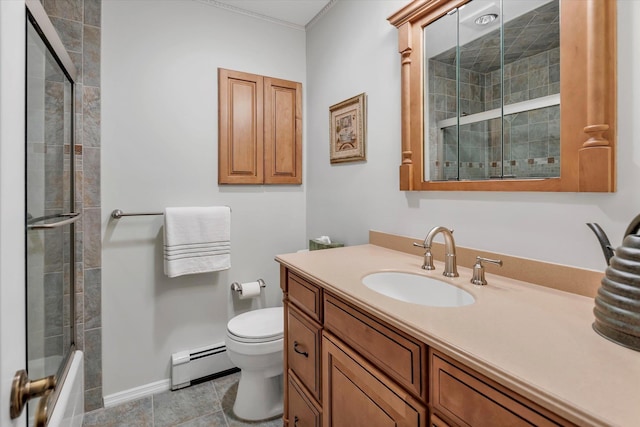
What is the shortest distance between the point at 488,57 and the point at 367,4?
877mm

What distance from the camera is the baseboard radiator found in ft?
6.51

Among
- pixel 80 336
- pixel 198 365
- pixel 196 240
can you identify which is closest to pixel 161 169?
pixel 196 240

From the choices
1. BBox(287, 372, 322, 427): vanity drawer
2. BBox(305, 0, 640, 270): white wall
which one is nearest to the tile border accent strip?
BBox(305, 0, 640, 270): white wall

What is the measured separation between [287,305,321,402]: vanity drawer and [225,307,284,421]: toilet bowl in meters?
0.24

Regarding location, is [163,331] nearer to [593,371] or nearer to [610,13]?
[593,371]

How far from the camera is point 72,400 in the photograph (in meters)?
1.41

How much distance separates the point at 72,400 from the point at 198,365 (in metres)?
0.72

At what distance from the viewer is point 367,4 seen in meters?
1.77

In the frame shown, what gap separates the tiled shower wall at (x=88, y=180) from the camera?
5.58 ft

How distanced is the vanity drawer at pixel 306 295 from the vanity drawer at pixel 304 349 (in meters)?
0.04

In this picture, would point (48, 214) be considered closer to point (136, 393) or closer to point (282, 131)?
point (136, 393)

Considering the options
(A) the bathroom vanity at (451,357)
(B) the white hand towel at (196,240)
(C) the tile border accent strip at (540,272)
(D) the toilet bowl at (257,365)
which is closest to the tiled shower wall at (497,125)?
(C) the tile border accent strip at (540,272)

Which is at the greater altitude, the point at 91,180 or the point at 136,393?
the point at 91,180

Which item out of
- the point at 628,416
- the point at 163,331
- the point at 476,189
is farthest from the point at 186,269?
the point at 628,416
